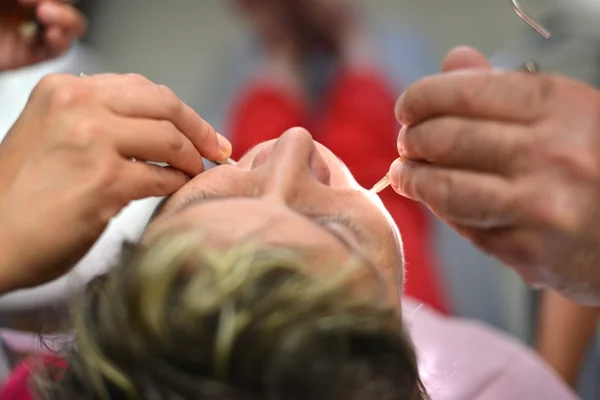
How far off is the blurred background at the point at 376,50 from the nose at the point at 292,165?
718mm

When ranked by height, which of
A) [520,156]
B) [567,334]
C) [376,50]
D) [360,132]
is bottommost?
[567,334]

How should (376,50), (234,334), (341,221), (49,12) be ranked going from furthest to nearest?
1. (376,50)
2. (49,12)
3. (341,221)
4. (234,334)

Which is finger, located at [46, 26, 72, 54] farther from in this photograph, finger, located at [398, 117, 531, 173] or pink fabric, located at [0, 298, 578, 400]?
finger, located at [398, 117, 531, 173]

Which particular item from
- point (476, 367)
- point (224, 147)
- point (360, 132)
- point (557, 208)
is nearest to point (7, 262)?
point (224, 147)

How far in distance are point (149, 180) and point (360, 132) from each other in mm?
800

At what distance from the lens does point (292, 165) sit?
0.55 metres

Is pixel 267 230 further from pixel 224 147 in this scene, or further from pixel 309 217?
pixel 224 147

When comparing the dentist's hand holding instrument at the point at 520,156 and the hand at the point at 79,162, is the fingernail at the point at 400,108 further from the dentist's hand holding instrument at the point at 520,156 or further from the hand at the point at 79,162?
the hand at the point at 79,162

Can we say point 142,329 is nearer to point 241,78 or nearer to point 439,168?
point 439,168

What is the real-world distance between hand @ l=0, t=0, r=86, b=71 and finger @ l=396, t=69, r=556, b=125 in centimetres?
66

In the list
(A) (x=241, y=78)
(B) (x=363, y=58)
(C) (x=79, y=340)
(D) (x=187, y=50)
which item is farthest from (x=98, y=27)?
(C) (x=79, y=340)

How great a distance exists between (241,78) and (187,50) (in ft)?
0.50

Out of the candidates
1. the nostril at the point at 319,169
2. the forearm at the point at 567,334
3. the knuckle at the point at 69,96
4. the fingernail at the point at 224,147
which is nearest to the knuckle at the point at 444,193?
the nostril at the point at 319,169

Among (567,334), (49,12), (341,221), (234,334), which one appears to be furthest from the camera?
(567,334)
